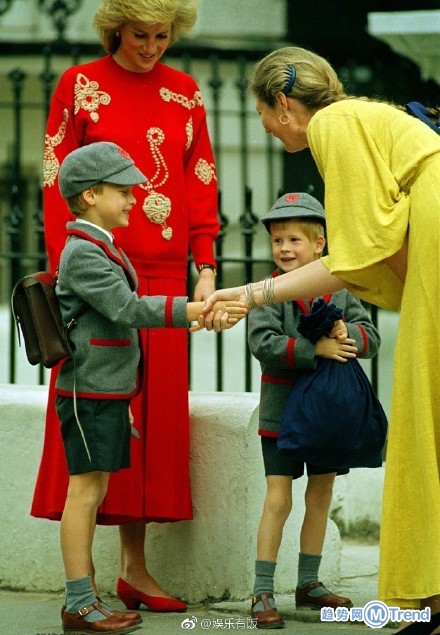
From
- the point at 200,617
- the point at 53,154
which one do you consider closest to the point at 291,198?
the point at 53,154

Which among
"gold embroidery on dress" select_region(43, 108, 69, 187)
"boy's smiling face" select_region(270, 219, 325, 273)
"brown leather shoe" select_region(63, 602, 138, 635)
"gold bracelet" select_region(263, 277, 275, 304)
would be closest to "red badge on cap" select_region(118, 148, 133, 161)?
"gold embroidery on dress" select_region(43, 108, 69, 187)

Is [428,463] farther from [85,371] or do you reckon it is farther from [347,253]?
[85,371]

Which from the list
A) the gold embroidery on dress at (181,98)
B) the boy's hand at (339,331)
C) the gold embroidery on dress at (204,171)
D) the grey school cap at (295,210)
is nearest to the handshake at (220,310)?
the boy's hand at (339,331)

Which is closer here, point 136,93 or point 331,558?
point 136,93

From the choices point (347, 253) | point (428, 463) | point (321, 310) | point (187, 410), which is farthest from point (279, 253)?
point (428, 463)

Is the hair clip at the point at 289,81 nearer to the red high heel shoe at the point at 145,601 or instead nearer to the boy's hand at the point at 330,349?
the boy's hand at the point at 330,349

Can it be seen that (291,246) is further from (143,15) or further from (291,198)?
(143,15)

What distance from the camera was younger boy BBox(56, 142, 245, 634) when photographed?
4301mm

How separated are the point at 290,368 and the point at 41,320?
85cm

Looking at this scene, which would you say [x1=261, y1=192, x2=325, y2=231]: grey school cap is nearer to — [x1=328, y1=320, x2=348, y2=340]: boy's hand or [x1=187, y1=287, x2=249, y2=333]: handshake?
[x1=328, y1=320, x2=348, y2=340]: boy's hand

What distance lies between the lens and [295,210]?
15.4 ft

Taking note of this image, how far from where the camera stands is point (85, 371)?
4.33 m

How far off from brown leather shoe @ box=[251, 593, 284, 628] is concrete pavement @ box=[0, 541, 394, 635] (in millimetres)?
37

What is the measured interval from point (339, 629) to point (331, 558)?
2.30 ft
